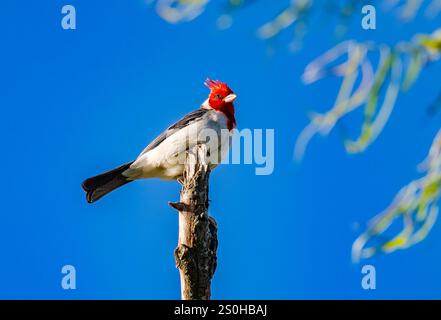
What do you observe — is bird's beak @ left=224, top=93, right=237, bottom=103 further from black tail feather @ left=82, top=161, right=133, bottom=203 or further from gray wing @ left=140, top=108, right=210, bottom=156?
black tail feather @ left=82, top=161, right=133, bottom=203

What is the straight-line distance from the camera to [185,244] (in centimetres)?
395

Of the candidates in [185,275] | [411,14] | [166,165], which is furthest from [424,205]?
[166,165]

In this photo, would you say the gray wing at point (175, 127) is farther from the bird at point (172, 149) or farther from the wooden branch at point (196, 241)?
the wooden branch at point (196, 241)

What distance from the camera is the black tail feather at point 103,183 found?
20.3 feet

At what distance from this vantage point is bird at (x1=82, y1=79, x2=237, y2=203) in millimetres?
6113

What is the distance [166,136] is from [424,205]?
4804 mm

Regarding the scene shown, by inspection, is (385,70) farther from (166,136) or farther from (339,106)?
(166,136)

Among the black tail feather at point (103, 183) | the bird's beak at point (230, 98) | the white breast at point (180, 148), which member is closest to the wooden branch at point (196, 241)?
the white breast at point (180, 148)

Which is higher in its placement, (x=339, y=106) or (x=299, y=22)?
(x=299, y=22)

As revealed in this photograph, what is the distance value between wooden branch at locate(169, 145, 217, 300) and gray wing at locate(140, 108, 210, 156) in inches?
88.9

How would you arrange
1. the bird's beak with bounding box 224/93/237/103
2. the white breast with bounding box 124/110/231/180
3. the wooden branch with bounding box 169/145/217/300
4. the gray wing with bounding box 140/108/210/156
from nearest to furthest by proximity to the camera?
the wooden branch with bounding box 169/145/217/300, the white breast with bounding box 124/110/231/180, the gray wing with bounding box 140/108/210/156, the bird's beak with bounding box 224/93/237/103

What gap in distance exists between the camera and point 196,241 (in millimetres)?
3945

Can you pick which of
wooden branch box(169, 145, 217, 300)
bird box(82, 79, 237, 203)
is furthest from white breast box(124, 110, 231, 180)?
wooden branch box(169, 145, 217, 300)
